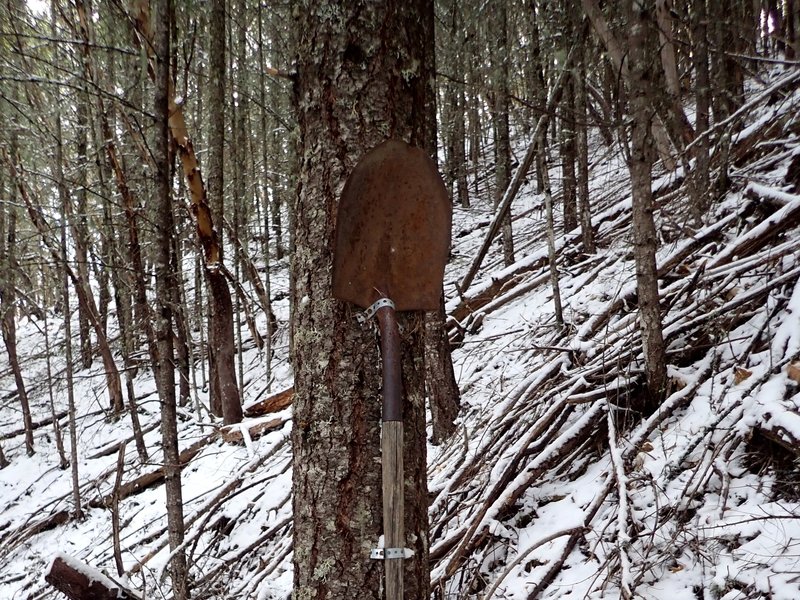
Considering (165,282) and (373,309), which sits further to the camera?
(165,282)

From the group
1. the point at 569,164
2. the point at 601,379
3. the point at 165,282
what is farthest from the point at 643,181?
the point at 569,164

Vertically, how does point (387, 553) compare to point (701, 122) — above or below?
below

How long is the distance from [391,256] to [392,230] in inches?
2.9

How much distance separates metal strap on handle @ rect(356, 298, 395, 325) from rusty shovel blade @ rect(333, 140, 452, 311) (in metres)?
0.02

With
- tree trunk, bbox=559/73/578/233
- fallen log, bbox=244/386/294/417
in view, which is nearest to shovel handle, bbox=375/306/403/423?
tree trunk, bbox=559/73/578/233

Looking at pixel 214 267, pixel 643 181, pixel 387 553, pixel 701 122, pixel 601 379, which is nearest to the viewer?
pixel 387 553

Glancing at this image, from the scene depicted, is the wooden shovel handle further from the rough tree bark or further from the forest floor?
the forest floor

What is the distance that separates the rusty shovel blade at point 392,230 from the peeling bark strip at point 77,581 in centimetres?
229

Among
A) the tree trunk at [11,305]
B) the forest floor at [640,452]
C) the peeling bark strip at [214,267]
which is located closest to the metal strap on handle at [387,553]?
the forest floor at [640,452]

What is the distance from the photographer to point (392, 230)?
4.96 feet

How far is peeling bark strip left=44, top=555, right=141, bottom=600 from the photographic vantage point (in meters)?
2.59

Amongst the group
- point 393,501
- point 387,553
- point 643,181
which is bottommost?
point 387,553

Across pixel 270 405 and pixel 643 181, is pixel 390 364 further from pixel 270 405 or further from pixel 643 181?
pixel 270 405

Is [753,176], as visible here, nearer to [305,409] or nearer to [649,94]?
[649,94]
